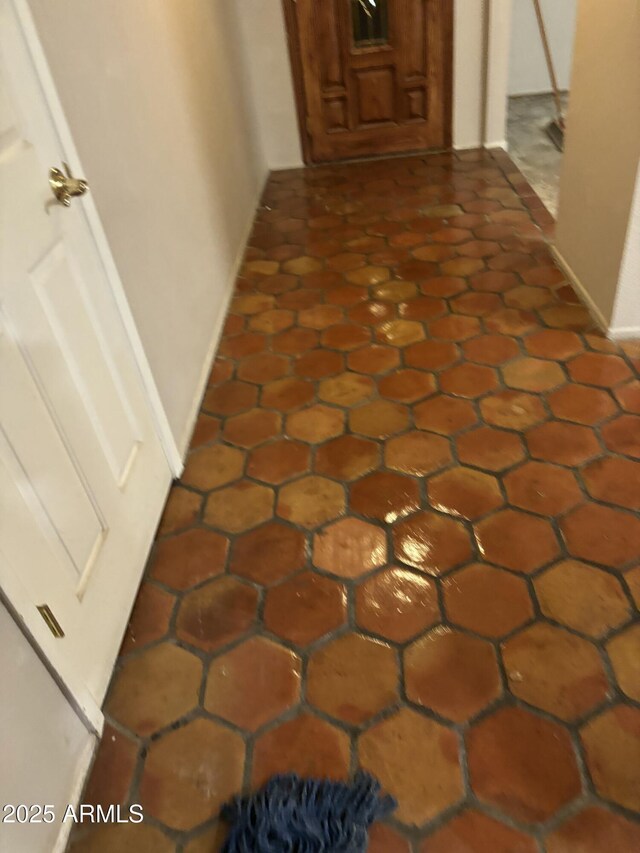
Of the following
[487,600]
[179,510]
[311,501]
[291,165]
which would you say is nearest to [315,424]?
[311,501]

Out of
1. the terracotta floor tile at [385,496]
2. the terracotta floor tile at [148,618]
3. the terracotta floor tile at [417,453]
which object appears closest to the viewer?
the terracotta floor tile at [148,618]

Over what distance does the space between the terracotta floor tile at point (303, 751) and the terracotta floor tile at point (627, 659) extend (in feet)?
1.91

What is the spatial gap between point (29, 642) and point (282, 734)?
0.54m

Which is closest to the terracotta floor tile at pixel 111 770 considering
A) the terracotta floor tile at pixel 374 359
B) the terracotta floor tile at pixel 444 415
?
Result: the terracotta floor tile at pixel 444 415

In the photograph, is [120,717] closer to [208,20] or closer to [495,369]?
[495,369]

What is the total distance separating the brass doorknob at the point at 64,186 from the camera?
1.28 metres

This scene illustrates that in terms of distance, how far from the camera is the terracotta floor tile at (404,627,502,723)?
1.29 m

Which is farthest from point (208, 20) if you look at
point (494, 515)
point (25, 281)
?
point (494, 515)

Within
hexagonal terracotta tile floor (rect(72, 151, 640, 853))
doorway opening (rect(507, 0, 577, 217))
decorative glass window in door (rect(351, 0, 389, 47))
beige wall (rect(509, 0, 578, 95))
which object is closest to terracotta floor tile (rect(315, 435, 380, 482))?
hexagonal terracotta tile floor (rect(72, 151, 640, 853))

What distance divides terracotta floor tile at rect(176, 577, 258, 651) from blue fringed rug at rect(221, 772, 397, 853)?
36 centimetres

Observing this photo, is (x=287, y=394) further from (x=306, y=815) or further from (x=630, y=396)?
(x=306, y=815)

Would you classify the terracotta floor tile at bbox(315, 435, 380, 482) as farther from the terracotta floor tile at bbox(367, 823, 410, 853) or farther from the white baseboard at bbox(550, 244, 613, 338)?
the white baseboard at bbox(550, 244, 613, 338)

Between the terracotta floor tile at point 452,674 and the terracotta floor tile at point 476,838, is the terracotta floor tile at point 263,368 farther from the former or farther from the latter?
the terracotta floor tile at point 476,838

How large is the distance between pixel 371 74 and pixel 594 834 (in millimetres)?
4153
